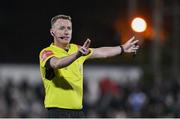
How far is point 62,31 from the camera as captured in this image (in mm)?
11086

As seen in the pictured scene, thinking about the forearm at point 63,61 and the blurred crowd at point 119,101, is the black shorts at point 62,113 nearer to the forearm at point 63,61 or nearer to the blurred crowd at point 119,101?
the forearm at point 63,61

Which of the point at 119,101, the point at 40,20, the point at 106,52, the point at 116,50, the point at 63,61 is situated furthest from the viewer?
the point at 40,20

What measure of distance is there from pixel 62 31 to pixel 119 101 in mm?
12645

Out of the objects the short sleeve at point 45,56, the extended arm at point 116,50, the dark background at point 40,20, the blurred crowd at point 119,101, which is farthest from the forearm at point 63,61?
the dark background at point 40,20

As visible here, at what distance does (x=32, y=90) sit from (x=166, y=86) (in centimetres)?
407

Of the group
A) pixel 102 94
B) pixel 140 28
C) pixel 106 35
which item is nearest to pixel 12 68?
pixel 106 35

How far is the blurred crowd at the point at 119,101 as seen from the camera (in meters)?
22.9

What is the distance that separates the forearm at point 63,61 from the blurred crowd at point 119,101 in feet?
35.1

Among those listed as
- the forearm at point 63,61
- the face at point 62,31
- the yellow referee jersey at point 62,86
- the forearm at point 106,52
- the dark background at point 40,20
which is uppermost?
the face at point 62,31

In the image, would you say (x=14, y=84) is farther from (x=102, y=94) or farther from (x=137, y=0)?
(x=137, y=0)

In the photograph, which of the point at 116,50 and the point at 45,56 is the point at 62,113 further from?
the point at 116,50

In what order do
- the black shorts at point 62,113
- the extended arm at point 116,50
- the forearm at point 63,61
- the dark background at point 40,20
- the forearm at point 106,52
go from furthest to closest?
the dark background at point 40,20, the forearm at point 106,52, the extended arm at point 116,50, the black shorts at point 62,113, the forearm at point 63,61

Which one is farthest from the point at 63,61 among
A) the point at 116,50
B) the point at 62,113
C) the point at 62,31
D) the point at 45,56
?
the point at 116,50

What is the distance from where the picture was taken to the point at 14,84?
28875 mm
